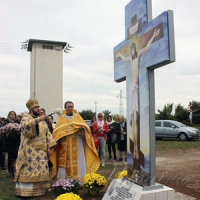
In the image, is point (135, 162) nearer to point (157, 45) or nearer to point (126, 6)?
point (157, 45)

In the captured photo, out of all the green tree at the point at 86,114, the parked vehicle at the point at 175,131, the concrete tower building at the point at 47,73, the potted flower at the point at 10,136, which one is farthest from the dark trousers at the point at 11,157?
the green tree at the point at 86,114

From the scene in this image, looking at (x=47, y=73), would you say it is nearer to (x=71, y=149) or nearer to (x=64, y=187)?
(x=71, y=149)

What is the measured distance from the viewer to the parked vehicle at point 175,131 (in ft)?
57.5

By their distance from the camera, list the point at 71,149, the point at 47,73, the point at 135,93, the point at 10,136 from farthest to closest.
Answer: the point at 47,73 < the point at 10,136 < the point at 71,149 < the point at 135,93

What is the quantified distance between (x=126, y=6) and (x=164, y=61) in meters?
1.70

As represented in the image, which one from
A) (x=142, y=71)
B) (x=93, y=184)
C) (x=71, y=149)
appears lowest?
(x=93, y=184)

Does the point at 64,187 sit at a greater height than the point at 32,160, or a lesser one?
lesser

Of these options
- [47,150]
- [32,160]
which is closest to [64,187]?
[32,160]

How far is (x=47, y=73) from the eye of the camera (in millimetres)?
35312

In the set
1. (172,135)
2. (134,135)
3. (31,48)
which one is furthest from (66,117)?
(31,48)

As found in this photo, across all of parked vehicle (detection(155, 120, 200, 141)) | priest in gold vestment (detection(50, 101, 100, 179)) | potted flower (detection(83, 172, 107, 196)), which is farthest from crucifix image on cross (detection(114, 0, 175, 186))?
parked vehicle (detection(155, 120, 200, 141))

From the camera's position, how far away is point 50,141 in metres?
5.71

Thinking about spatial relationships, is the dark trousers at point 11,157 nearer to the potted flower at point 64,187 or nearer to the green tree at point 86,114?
the potted flower at point 64,187

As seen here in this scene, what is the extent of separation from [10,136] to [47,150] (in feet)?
6.25
